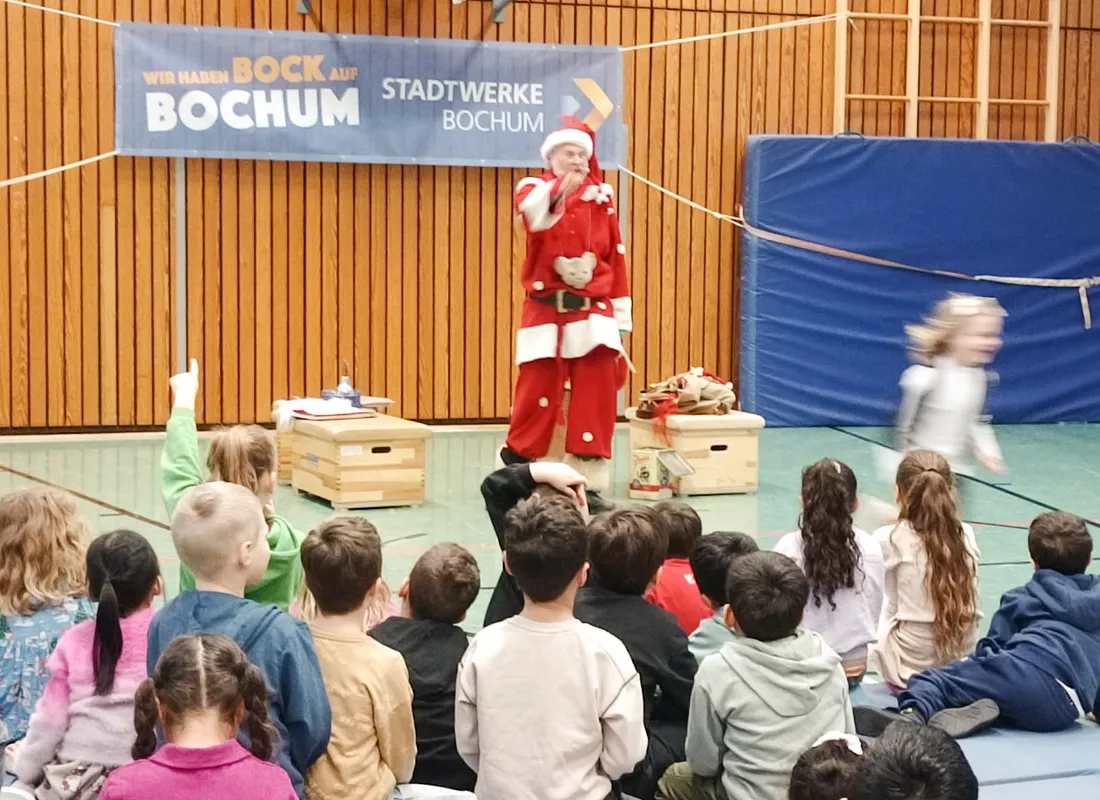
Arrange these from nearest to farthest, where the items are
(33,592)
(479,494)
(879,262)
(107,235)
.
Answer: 1. (33,592)
2. (479,494)
3. (107,235)
4. (879,262)

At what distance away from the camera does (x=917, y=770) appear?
192 centimetres

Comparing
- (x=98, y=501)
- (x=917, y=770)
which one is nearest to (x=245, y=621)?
(x=917, y=770)

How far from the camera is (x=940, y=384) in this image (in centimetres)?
593

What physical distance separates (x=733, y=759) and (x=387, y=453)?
14.7 feet

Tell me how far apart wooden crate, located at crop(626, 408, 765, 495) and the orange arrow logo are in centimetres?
256

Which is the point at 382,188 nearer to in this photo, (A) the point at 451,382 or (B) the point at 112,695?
(A) the point at 451,382

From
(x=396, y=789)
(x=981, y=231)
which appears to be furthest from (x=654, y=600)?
(x=981, y=231)

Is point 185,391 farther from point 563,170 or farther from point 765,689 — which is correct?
point 563,170

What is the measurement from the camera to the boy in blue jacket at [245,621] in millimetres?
2754

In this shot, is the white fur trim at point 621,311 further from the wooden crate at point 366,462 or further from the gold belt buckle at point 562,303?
the wooden crate at point 366,462

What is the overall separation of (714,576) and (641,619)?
429mm

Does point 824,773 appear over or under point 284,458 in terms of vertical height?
over

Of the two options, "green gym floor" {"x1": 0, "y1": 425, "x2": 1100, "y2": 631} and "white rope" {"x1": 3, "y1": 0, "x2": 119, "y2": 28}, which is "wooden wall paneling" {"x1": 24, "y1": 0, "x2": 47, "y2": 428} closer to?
"white rope" {"x1": 3, "y1": 0, "x2": 119, "y2": 28}

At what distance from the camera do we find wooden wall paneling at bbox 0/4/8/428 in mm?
9227
